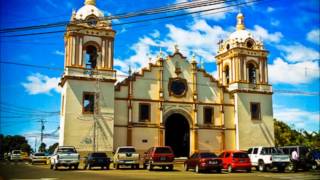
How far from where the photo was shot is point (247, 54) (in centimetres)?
4959

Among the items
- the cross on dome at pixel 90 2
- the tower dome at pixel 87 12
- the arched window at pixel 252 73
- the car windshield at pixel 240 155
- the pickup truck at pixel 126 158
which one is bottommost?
the pickup truck at pixel 126 158

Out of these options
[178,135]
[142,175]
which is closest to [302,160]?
[142,175]

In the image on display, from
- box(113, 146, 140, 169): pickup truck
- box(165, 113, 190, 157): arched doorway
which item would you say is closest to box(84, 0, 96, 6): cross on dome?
box(165, 113, 190, 157): arched doorway

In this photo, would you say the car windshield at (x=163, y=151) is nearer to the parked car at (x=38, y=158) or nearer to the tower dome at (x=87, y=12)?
the tower dome at (x=87, y=12)

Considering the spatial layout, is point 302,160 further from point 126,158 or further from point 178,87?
point 178,87

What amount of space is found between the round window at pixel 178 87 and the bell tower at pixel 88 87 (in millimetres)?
6735

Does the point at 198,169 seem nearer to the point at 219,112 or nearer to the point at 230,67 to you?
the point at 219,112

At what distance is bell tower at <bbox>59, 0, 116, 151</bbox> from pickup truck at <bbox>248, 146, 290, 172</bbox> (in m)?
14.6

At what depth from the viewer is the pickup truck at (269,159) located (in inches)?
1196

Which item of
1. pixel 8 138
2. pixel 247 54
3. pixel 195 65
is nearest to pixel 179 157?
pixel 195 65

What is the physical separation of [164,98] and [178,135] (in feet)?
14.8

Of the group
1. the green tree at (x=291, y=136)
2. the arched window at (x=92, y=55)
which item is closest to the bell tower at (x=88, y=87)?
the arched window at (x=92, y=55)

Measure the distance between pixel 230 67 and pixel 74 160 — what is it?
24417mm

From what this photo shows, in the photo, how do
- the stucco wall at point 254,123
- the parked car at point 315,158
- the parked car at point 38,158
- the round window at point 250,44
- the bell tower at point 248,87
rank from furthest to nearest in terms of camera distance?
the round window at point 250,44 < the parked car at point 38,158 < the bell tower at point 248,87 < the stucco wall at point 254,123 < the parked car at point 315,158
